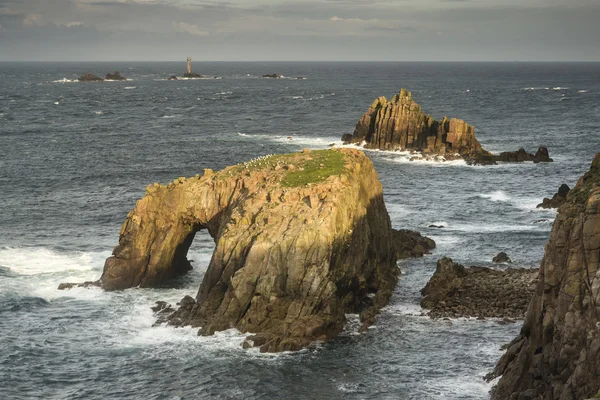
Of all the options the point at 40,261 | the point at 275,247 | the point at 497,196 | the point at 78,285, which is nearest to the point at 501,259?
the point at 275,247

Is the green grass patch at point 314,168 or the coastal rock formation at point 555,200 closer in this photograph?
the green grass patch at point 314,168

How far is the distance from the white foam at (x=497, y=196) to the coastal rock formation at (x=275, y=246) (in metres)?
29.2

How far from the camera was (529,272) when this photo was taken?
56312 millimetres

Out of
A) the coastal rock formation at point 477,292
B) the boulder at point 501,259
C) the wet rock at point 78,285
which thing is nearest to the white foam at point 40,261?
the wet rock at point 78,285

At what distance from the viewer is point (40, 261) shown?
61594mm

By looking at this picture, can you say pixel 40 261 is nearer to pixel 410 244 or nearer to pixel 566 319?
pixel 410 244

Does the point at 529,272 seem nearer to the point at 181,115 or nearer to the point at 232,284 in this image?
the point at 232,284

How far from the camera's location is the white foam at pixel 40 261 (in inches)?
2354

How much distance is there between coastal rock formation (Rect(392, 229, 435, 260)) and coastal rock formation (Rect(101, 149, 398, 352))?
13.2ft

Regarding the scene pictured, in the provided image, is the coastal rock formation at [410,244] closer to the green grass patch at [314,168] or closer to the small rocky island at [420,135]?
the green grass patch at [314,168]

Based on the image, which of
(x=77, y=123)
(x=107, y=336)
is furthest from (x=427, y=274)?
(x=77, y=123)

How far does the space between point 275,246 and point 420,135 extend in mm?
72628

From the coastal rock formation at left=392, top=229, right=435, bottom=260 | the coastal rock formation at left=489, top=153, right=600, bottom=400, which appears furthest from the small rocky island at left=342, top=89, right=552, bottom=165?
the coastal rock formation at left=489, top=153, right=600, bottom=400

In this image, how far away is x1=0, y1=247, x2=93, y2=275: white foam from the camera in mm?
59781
